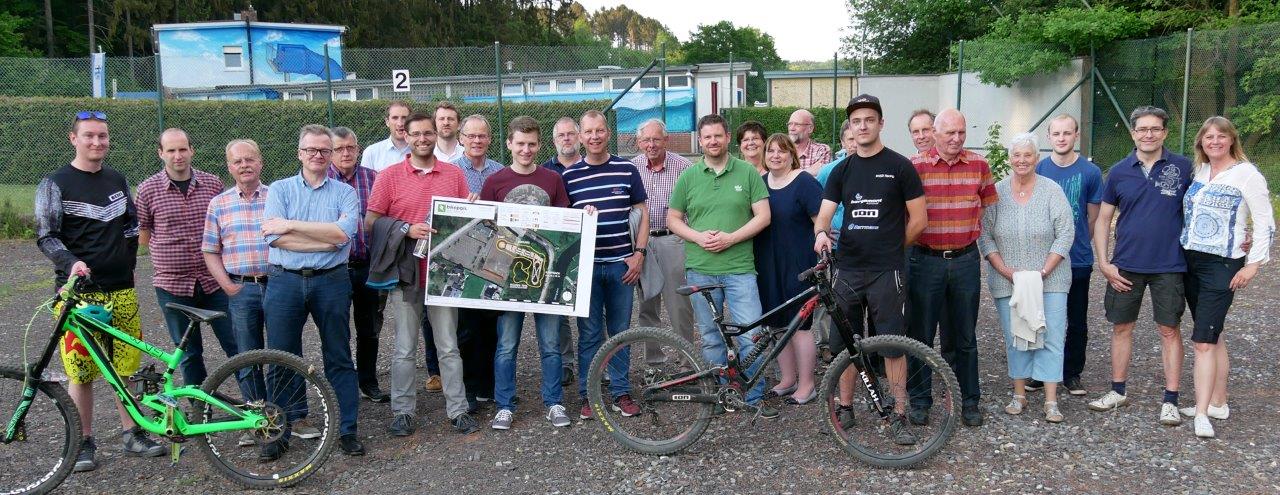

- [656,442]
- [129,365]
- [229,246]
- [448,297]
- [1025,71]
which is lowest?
[656,442]

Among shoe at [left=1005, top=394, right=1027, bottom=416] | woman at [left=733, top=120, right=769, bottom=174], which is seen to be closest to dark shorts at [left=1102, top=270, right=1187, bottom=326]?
shoe at [left=1005, top=394, right=1027, bottom=416]

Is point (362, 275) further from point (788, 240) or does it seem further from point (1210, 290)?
point (1210, 290)

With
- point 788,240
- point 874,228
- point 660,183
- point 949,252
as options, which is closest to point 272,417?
point 660,183

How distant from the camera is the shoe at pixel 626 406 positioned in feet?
17.8

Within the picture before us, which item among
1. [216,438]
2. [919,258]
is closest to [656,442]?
[919,258]

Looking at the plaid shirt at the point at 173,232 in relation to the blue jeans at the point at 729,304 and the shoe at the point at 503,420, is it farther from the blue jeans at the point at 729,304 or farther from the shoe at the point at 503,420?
the blue jeans at the point at 729,304

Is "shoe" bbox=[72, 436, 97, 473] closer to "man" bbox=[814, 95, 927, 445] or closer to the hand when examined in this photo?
"man" bbox=[814, 95, 927, 445]

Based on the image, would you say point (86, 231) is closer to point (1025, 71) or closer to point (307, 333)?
point (307, 333)

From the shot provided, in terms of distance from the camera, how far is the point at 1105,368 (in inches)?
262

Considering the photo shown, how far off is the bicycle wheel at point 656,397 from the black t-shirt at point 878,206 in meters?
1.11

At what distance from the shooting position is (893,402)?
Answer: 4969mm

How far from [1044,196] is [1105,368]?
1.91 m

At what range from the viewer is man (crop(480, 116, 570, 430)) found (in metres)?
5.62

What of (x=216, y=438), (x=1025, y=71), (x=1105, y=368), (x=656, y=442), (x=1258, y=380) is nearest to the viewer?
(x=216, y=438)
